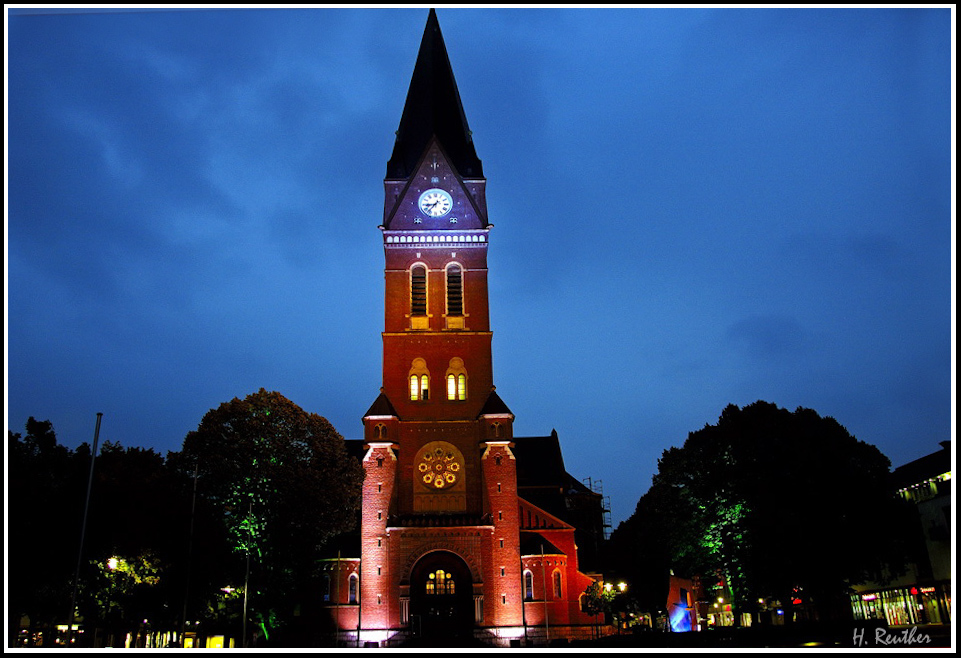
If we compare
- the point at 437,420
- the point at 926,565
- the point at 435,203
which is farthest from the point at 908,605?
the point at 435,203

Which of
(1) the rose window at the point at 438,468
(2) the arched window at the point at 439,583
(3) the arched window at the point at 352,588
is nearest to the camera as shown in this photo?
(2) the arched window at the point at 439,583

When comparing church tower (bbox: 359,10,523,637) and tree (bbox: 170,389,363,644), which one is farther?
church tower (bbox: 359,10,523,637)

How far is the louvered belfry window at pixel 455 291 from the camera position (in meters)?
54.5

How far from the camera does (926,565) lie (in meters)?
45.7

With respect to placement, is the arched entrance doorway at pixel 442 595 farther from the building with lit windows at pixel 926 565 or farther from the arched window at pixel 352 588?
the building with lit windows at pixel 926 565

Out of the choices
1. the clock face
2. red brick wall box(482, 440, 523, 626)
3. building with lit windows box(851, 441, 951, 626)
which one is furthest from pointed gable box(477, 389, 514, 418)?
building with lit windows box(851, 441, 951, 626)

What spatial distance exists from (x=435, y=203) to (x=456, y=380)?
1377 centimetres

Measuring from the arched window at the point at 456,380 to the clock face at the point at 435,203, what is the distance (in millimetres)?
11443

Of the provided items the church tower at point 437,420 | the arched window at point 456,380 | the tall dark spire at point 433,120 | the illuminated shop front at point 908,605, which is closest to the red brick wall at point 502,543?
the church tower at point 437,420

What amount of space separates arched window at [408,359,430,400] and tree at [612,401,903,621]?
57.2 ft

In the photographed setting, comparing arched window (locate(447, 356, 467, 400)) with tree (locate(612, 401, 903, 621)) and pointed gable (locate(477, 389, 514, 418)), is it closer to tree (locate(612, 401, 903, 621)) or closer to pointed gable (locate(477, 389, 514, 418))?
pointed gable (locate(477, 389, 514, 418))

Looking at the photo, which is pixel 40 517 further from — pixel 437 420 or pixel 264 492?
pixel 437 420

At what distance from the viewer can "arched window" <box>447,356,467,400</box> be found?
171 ft

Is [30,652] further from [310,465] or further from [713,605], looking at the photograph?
[713,605]
